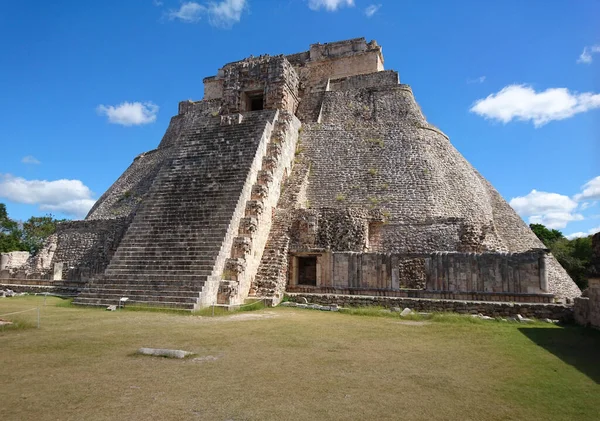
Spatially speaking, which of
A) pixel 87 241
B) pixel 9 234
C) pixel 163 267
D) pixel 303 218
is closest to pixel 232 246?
pixel 163 267

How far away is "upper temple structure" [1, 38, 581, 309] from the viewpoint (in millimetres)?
11836

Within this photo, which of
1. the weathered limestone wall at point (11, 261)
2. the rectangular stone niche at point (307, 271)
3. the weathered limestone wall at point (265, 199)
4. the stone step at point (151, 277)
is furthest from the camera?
the weathered limestone wall at point (11, 261)

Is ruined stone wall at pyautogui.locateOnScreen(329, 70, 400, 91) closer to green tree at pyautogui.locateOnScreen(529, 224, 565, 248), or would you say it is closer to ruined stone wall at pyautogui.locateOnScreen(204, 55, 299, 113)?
ruined stone wall at pyautogui.locateOnScreen(204, 55, 299, 113)

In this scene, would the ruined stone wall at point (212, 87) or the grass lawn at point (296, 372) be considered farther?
the ruined stone wall at point (212, 87)

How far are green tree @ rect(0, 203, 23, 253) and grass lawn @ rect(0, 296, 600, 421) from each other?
3258cm

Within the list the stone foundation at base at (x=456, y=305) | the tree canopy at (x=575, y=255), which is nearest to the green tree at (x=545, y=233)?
the tree canopy at (x=575, y=255)

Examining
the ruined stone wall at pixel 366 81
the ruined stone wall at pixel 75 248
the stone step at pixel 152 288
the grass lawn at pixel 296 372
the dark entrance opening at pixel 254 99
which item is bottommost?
the grass lawn at pixel 296 372

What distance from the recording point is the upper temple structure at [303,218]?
1184cm

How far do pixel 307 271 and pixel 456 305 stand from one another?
18.8 ft

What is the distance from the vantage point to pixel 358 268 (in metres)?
13.0

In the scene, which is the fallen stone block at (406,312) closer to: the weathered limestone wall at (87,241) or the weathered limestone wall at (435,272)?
the weathered limestone wall at (435,272)

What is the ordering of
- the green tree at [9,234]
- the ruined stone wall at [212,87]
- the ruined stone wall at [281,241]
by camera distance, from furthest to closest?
the green tree at [9,234] < the ruined stone wall at [212,87] < the ruined stone wall at [281,241]

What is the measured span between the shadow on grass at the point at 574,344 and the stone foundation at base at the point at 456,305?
990 millimetres

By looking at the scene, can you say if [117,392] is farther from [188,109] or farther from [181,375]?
[188,109]
